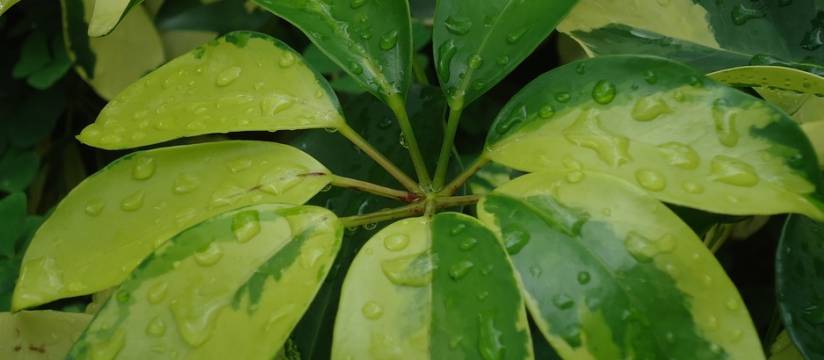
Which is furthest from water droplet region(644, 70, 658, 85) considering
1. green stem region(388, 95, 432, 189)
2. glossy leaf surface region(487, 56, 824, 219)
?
green stem region(388, 95, 432, 189)

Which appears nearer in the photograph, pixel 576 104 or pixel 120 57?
pixel 576 104

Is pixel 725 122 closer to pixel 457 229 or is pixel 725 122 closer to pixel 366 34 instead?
pixel 457 229

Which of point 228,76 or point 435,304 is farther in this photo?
point 228,76

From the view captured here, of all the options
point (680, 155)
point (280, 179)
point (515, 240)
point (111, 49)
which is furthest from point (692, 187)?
point (111, 49)

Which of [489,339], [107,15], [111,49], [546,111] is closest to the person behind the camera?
[489,339]

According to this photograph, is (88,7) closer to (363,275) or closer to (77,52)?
(77,52)

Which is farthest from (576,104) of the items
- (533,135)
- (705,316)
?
(705,316)
